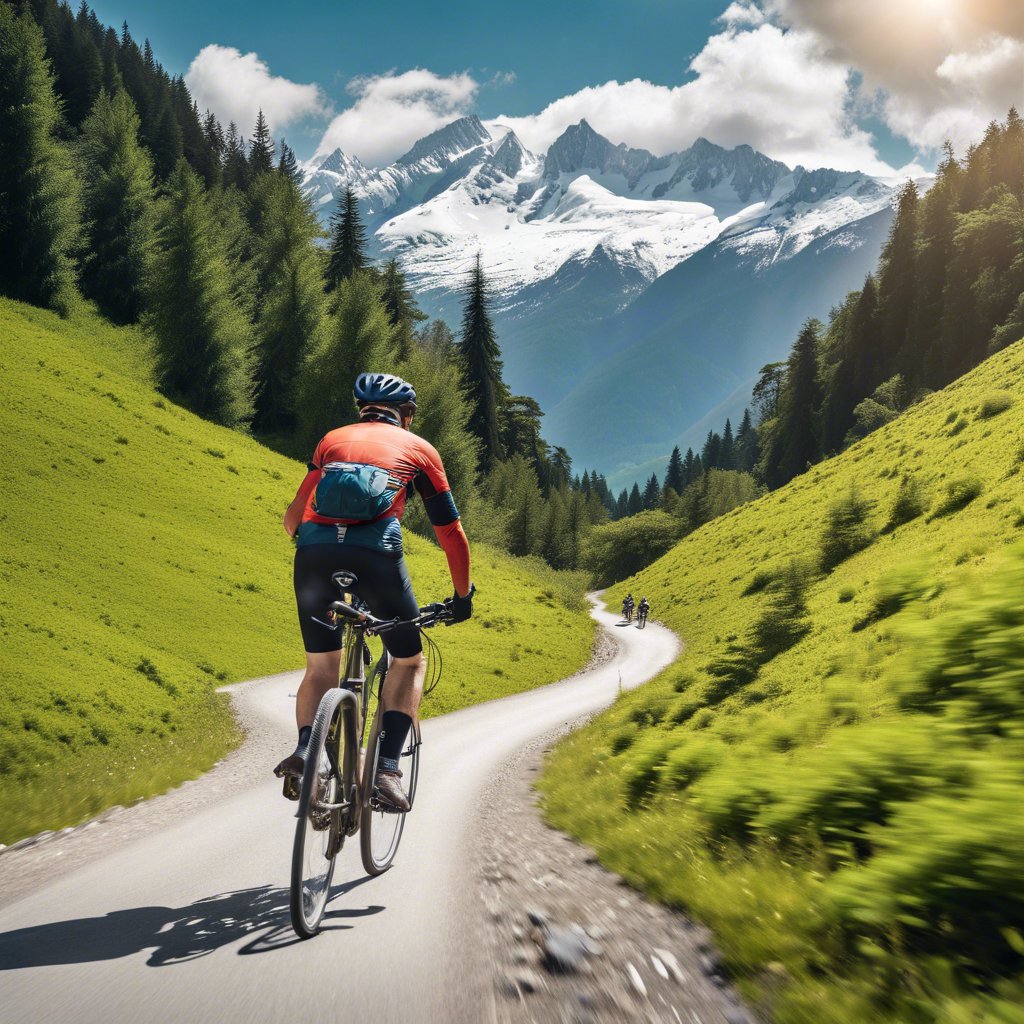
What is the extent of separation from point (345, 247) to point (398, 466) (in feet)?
258

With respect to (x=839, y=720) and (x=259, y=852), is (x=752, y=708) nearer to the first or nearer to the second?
(x=839, y=720)

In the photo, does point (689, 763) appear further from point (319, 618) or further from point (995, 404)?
point (995, 404)

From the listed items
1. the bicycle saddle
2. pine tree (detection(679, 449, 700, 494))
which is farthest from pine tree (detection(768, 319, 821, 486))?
the bicycle saddle

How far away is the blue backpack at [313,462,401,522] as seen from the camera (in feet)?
16.0

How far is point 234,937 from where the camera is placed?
13.1ft

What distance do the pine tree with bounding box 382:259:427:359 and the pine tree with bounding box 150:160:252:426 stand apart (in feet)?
66.0

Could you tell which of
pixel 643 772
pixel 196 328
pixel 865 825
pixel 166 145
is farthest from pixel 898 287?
pixel 865 825

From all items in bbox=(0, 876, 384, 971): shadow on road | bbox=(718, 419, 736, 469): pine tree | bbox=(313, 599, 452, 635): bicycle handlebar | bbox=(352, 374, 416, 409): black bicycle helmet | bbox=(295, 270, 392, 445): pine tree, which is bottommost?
bbox=(0, 876, 384, 971): shadow on road

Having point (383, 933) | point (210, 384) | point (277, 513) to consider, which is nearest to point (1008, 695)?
point (383, 933)

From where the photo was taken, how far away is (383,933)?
13.5 feet

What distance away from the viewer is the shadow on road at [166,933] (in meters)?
3.66

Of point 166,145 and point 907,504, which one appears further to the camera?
point 166,145

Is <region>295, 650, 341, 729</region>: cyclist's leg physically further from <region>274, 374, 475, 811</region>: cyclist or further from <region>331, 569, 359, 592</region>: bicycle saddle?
<region>331, 569, 359, 592</region>: bicycle saddle

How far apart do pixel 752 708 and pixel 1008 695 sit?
36.5 ft
